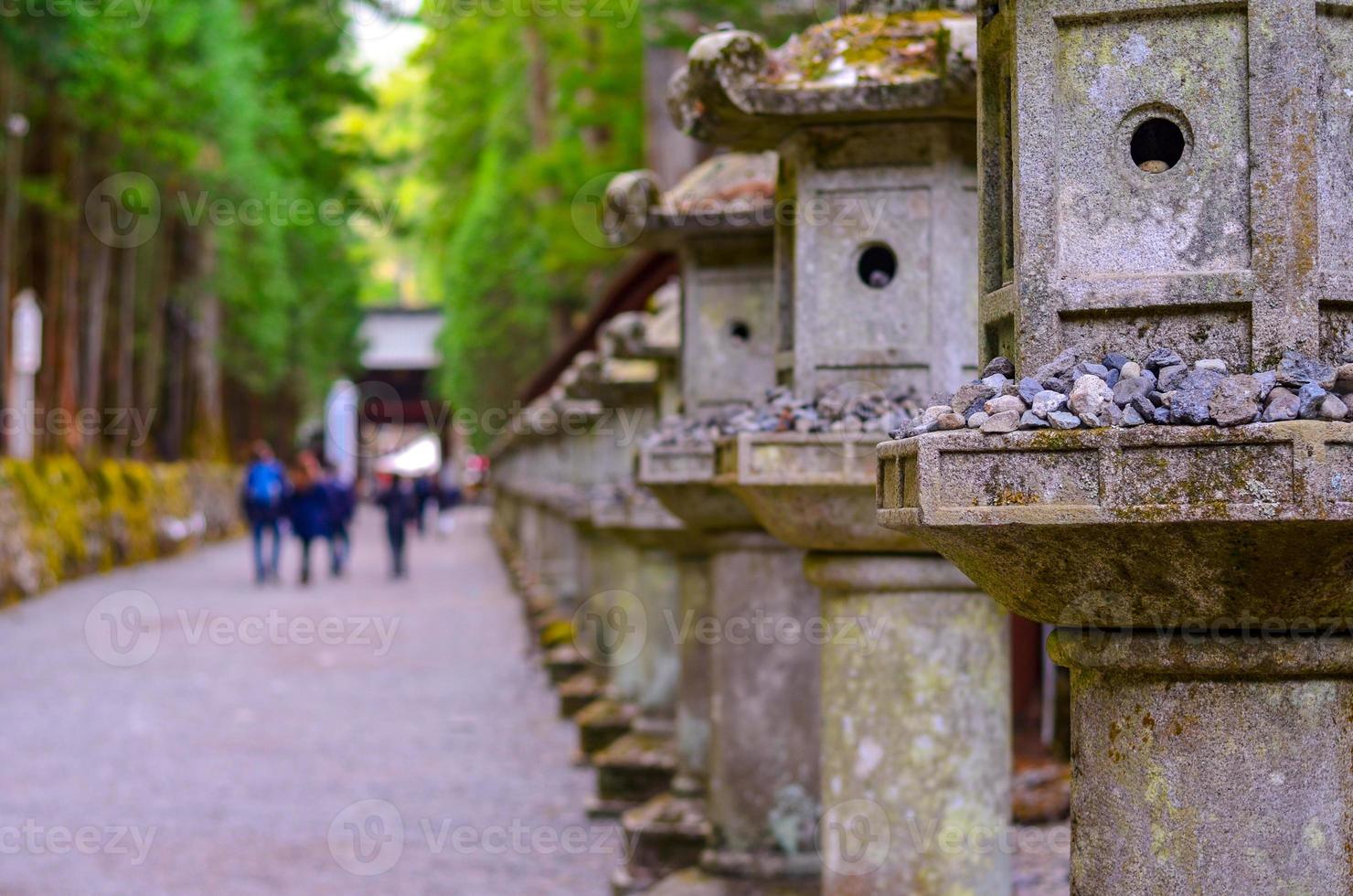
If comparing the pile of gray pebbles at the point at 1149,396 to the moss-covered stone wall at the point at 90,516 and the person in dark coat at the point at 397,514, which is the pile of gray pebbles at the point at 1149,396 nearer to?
the moss-covered stone wall at the point at 90,516

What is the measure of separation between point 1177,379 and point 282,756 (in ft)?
32.6

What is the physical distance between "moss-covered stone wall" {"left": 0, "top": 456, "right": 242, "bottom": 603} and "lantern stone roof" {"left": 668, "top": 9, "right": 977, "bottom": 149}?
1704 centimetres

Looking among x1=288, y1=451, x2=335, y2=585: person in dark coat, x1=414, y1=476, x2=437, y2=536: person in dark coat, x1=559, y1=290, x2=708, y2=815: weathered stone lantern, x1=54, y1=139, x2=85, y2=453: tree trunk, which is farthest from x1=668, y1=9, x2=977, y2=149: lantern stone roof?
x1=414, y1=476, x2=437, y2=536: person in dark coat

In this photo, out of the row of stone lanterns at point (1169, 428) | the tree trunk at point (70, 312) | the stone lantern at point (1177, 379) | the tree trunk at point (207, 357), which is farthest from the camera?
the tree trunk at point (207, 357)

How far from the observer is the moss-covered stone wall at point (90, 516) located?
22.0 meters

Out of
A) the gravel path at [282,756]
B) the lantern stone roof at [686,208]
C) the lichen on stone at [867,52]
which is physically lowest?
the gravel path at [282,756]

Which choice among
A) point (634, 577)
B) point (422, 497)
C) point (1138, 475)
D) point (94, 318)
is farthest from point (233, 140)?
point (1138, 475)

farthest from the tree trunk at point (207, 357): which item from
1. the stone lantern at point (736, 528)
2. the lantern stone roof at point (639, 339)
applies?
the stone lantern at point (736, 528)

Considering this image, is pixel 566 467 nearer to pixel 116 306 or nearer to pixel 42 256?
pixel 42 256

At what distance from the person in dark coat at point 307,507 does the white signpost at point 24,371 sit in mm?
3485

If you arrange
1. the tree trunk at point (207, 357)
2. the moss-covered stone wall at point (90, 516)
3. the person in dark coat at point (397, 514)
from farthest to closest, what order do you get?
the tree trunk at point (207, 357), the person in dark coat at point (397, 514), the moss-covered stone wall at point (90, 516)

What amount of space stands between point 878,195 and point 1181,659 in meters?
2.95

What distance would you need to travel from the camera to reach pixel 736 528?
25.9ft

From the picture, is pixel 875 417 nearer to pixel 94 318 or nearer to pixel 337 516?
pixel 337 516
